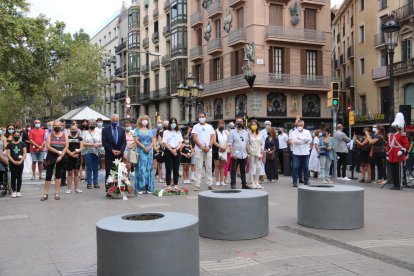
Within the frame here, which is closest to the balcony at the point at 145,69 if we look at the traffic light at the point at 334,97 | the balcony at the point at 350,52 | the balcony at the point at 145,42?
the balcony at the point at 145,42

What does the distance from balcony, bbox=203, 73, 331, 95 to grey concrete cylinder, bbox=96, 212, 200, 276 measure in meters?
31.4

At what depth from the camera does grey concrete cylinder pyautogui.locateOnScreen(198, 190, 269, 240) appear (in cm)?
647

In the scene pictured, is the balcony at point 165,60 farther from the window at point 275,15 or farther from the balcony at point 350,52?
the balcony at point 350,52

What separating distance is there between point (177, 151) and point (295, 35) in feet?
88.3

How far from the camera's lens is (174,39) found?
4681 centimetres

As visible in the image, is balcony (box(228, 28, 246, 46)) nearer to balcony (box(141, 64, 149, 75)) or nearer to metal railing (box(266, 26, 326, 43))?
metal railing (box(266, 26, 326, 43))

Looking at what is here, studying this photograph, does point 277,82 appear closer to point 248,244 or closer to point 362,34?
point 362,34

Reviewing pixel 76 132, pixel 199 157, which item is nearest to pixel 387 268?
pixel 199 157

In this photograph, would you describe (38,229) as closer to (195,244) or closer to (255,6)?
(195,244)

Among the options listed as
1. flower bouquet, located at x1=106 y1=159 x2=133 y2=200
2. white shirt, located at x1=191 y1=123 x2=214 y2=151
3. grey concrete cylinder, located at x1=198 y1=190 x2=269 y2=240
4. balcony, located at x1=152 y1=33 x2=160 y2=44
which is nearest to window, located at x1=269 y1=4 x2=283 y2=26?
balcony, located at x1=152 y1=33 x2=160 y2=44

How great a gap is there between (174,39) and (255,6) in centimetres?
1364

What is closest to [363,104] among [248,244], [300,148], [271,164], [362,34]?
[362,34]

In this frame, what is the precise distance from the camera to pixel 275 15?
119 ft

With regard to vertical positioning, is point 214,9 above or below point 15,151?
above
